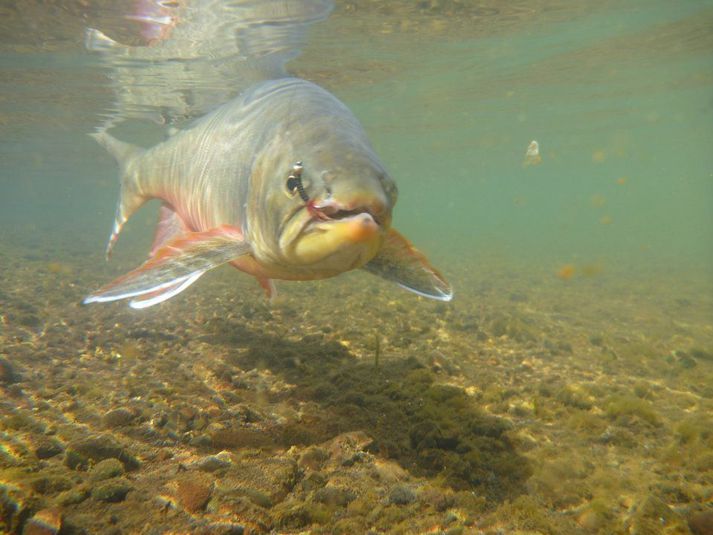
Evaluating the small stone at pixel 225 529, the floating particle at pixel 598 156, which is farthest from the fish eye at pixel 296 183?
the floating particle at pixel 598 156

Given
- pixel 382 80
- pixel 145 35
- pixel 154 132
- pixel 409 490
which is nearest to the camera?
pixel 409 490

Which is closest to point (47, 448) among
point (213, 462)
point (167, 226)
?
point (213, 462)

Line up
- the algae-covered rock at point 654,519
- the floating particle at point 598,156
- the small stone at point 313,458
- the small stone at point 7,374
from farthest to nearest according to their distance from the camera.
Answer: the floating particle at point 598,156, the small stone at point 7,374, the small stone at point 313,458, the algae-covered rock at point 654,519

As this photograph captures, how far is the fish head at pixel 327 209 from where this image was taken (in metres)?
2.44

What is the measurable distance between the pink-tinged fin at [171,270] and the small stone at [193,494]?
51.8 inches

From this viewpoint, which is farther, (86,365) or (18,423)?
(86,365)

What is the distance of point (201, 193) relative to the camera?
488 cm

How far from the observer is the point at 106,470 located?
3012mm

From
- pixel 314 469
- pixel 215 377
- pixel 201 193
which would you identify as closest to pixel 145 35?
pixel 201 193

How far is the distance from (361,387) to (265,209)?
9.26 feet

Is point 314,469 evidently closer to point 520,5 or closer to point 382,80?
point 520,5

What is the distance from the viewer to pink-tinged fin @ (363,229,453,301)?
3900 mm

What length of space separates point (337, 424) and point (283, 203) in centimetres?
243

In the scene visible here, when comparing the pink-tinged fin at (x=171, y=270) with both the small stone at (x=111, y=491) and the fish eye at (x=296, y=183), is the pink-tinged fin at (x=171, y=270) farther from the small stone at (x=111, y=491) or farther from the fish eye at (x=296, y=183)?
the small stone at (x=111, y=491)
